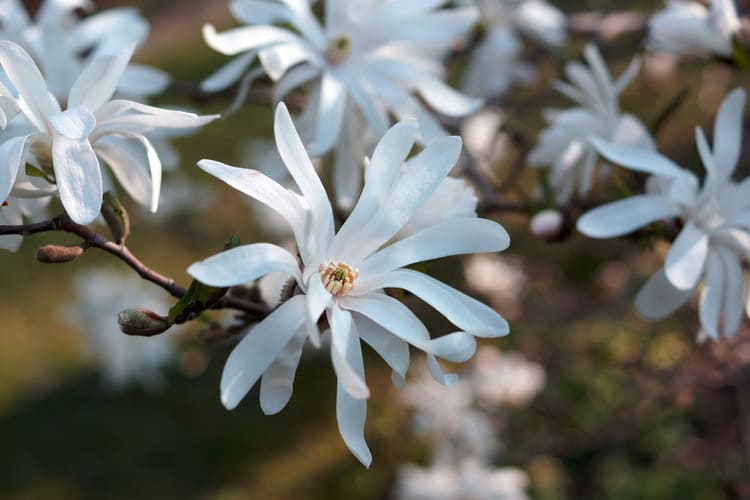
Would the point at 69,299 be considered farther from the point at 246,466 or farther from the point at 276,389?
the point at 276,389

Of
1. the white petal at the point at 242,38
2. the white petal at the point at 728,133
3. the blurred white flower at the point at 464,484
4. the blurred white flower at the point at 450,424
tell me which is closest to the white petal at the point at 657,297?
the white petal at the point at 728,133

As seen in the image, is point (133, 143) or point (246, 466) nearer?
point (133, 143)

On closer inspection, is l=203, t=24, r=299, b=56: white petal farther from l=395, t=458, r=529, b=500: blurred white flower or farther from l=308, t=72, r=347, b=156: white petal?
l=395, t=458, r=529, b=500: blurred white flower

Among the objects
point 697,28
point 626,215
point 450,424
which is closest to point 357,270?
point 626,215

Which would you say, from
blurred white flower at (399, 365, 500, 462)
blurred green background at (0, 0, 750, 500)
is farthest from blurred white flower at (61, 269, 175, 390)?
blurred white flower at (399, 365, 500, 462)

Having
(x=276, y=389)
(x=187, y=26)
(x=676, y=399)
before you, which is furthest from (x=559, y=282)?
(x=187, y=26)

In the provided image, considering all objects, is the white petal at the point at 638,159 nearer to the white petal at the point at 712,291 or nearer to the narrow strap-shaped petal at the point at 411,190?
the white petal at the point at 712,291
